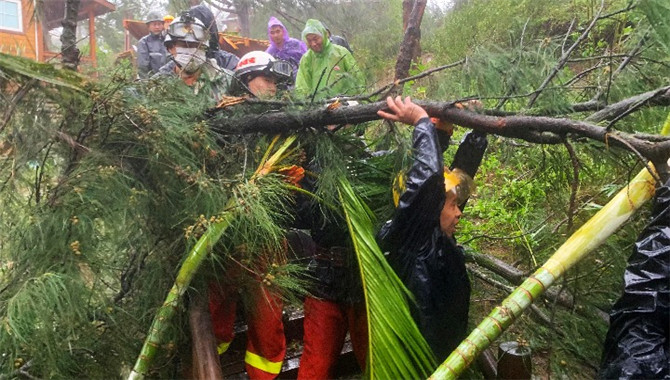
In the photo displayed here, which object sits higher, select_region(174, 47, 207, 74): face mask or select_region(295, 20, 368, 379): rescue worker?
select_region(174, 47, 207, 74): face mask

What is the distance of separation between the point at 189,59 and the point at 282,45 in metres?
3.09

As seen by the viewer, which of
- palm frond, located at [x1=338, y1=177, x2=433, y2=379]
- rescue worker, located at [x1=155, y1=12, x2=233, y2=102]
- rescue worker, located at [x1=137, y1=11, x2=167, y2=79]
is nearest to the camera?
palm frond, located at [x1=338, y1=177, x2=433, y2=379]

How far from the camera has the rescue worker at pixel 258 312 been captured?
2.49m

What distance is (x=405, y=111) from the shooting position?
6.95 feet

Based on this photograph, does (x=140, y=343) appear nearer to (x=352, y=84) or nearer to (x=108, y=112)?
(x=108, y=112)

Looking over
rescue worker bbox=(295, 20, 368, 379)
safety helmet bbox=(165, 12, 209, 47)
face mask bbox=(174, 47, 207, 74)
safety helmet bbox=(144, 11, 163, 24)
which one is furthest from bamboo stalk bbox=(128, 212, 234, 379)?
safety helmet bbox=(144, 11, 163, 24)

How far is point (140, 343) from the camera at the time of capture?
2.24 meters

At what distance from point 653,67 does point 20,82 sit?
2.65m

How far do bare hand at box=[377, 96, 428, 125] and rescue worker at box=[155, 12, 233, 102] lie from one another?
104 centimetres

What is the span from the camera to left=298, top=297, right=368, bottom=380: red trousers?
254cm

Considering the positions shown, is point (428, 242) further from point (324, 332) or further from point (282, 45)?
point (282, 45)

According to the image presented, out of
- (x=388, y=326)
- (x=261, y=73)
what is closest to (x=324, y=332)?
(x=388, y=326)

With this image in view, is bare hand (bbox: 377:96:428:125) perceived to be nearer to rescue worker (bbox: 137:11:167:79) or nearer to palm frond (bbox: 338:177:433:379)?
palm frond (bbox: 338:177:433:379)

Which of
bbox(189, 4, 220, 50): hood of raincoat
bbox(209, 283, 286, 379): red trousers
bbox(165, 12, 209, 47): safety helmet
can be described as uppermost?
bbox(189, 4, 220, 50): hood of raincoat
